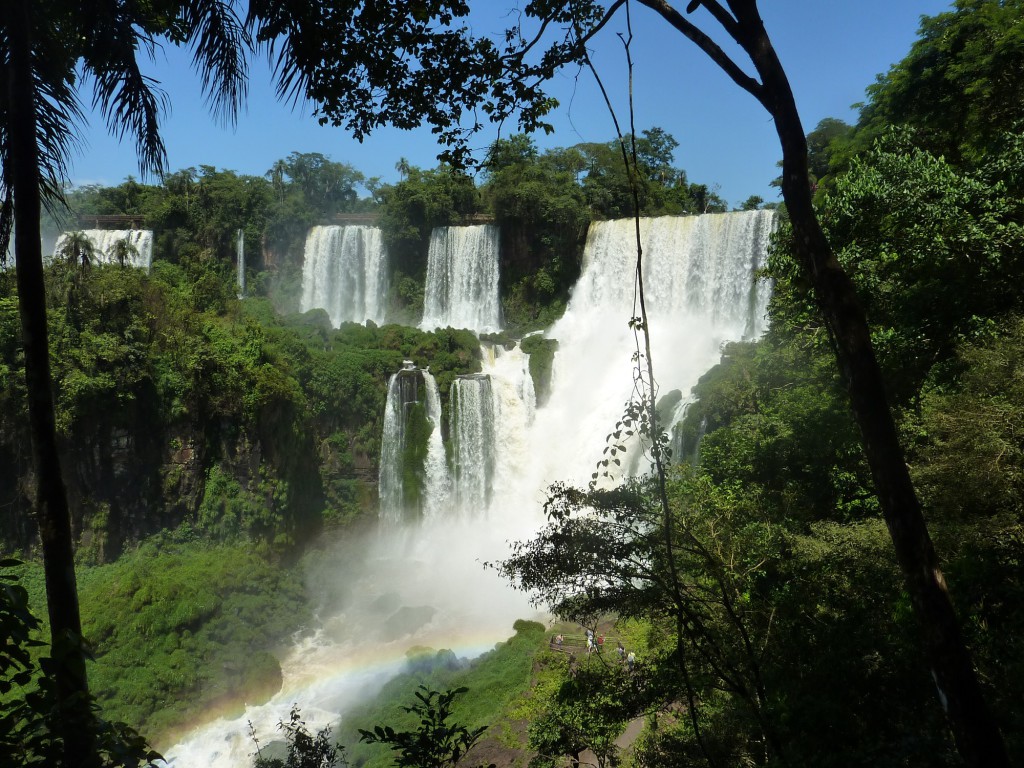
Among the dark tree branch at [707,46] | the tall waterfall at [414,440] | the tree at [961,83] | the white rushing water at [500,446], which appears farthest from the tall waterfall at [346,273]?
the dark tree branch at [707,46]

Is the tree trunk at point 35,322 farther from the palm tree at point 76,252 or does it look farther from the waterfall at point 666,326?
→ the waterfall at point 666,326

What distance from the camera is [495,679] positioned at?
11.3m

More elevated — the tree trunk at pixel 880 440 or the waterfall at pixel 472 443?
the tree trunk at pixel 880 440

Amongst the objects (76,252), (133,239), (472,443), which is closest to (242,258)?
(133,239)

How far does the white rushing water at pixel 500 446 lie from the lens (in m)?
15.0

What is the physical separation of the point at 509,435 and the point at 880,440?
649 inches

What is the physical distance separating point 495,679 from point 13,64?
35.3 feet

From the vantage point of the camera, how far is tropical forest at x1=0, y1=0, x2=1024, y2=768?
3.08 metres

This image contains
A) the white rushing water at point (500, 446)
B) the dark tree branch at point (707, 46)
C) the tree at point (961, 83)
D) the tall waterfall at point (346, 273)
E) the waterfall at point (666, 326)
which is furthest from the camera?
the tall waterfall at point (346, 273)

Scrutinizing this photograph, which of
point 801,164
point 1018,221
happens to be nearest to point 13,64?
point 801,164

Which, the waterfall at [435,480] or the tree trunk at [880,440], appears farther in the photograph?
the waterfall at [435,480]

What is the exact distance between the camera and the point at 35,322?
118 inches

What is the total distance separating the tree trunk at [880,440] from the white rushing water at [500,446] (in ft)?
40.8

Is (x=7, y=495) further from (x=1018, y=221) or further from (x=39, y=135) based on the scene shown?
(x=1018, y=221)
